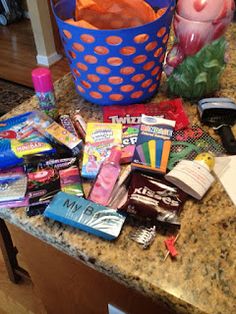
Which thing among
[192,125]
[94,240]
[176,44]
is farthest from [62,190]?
[176,44]

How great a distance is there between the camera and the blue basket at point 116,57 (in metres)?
0.62

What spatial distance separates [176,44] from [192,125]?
0.21 m

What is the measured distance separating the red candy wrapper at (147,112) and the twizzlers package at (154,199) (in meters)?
0.18

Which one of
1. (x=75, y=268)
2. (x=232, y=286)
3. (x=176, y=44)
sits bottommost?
(x=75, y=268)

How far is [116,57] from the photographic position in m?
0.65

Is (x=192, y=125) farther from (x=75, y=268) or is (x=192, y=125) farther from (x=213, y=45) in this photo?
(x=75, y=268)

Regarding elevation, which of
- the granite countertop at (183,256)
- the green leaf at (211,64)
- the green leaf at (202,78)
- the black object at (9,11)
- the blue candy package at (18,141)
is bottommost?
the black object at (9,11)

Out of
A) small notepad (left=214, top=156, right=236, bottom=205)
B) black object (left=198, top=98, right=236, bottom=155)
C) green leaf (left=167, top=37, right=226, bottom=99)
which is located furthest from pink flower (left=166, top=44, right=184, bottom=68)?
small notepad (left=214, top=156, right=236, bottom=205)

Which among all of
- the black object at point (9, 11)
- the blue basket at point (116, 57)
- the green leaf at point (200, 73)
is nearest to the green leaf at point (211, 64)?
the green leaf at point (200, 73)

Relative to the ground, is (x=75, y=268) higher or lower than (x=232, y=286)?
lower

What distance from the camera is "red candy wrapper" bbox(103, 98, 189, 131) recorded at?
2.33ft

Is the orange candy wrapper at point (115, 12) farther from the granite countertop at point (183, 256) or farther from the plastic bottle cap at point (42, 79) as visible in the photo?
the granite countertop at point (183, 256)

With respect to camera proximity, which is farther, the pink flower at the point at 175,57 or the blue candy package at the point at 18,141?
the pink flower at the point at 175,57

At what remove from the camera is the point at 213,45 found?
722 mm
